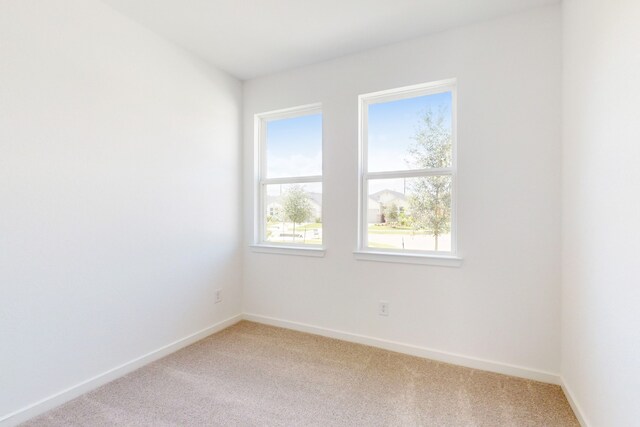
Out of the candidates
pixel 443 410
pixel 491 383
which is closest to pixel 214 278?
pixel 443 410

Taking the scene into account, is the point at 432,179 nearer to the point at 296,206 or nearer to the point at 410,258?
the point at 410,258

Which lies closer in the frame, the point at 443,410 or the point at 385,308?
the point at 443,410

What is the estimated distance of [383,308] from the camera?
2.70 meters

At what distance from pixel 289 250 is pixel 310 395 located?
141 cm


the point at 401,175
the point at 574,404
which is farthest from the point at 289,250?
the point at 574,404

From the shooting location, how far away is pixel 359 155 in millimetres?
2814

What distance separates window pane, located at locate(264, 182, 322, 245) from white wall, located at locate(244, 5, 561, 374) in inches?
8.9

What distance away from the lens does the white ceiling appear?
2135 millimetres

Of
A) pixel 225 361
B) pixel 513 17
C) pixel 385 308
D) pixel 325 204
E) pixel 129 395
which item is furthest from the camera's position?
pixel 325 204

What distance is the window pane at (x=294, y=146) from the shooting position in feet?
10.3

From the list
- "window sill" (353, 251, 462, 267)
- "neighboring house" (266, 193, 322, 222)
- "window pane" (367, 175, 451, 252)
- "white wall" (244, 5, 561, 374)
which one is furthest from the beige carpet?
"neighboring house" (266, 193, 322, 222)

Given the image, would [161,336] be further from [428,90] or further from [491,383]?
[428,90]

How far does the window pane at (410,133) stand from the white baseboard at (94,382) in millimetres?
2274

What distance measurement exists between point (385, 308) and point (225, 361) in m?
1.39
